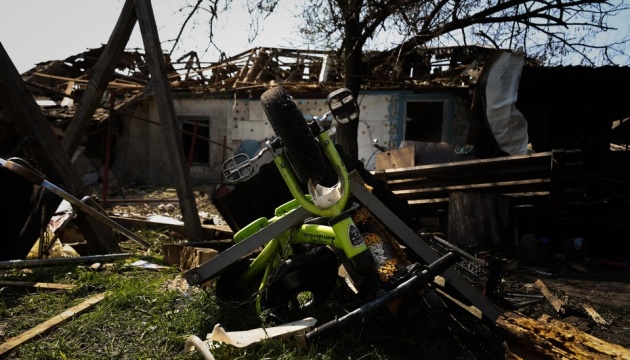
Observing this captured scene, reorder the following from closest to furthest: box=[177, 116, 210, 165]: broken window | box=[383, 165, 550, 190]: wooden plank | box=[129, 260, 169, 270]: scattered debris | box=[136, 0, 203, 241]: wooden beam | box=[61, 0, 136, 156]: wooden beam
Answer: box=[129, 260, 169, 270]: scattered debris < box=[136, 0, 203, 241]: wooden beam < box=[61, 0, 136, 156]: wooden beam < box=[383, 165, 550, 190]: wooden plank < box=[177, 116, 210, 165]: broken window

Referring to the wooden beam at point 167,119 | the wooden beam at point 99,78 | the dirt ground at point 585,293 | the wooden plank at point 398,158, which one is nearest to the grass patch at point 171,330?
the dirt ground at point 585,293

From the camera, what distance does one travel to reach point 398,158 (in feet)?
28.8

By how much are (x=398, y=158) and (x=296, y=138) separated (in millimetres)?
6257

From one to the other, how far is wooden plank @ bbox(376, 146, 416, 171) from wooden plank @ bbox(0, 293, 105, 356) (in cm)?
599

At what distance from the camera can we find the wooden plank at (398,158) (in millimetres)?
8531

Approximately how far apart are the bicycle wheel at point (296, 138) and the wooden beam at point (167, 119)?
317 cm

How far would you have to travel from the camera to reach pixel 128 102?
15383 mm

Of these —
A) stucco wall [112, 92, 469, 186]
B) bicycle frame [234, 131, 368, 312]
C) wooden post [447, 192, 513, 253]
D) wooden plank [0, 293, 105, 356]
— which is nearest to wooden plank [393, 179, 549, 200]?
wooden post [447, 192, 513, 253]

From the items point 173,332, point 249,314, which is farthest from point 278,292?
point 173,332

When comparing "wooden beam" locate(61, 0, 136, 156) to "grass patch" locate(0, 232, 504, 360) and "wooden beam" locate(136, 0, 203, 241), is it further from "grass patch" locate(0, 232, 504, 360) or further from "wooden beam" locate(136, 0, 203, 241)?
"grass patch" locate(0, 232, 504, 360)

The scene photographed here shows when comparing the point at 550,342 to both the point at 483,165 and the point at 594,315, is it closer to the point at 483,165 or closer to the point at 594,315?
the point at 594,315

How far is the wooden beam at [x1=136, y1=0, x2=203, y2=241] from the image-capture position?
5715mm

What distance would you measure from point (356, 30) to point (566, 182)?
4591 mm

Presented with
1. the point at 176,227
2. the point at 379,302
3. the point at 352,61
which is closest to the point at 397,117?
the point at 352,61
